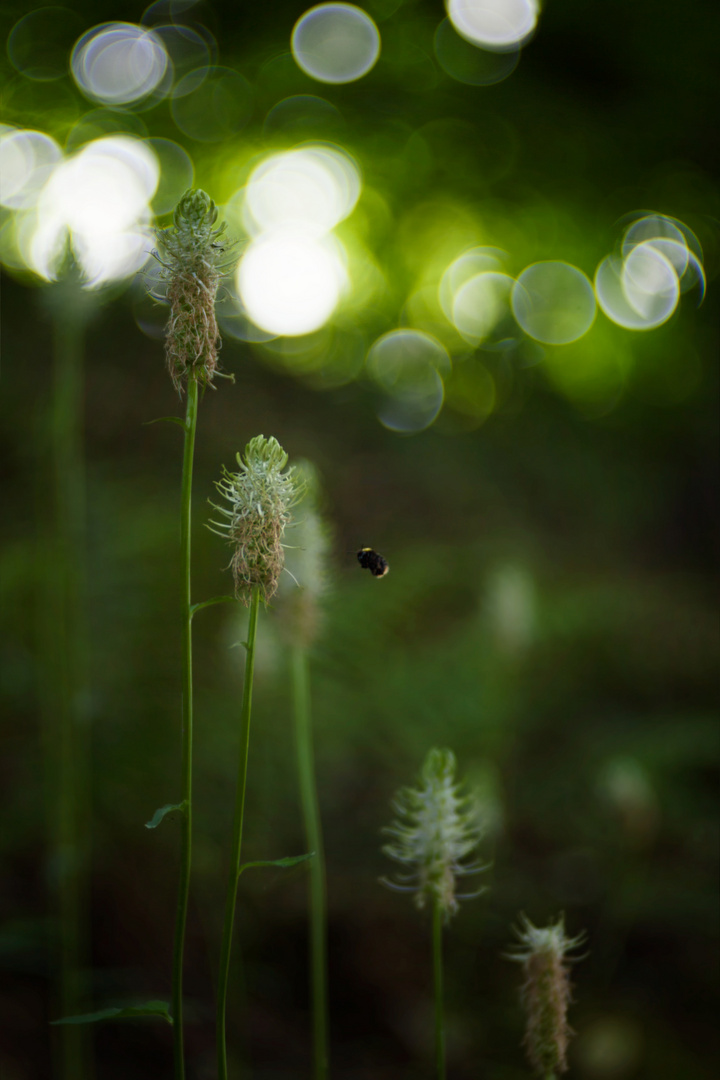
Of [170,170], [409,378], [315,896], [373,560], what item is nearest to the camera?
[315,896]

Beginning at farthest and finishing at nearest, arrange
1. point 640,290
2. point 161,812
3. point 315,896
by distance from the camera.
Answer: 1. point 640,290
2. point 315,896
3. point 161,812

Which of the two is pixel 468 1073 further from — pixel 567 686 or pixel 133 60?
pixel 133 60

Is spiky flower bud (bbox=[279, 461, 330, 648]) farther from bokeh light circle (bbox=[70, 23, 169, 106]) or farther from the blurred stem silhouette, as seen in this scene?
bokeh light circle (bbox=[70, 23, 169, 106])

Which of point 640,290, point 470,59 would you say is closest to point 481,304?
point 640,290

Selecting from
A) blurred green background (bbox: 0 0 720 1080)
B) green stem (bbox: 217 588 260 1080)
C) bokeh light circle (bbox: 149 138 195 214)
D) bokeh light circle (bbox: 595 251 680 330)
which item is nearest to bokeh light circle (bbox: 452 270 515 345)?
blurred green background (bbox: 0 0 720 1080)

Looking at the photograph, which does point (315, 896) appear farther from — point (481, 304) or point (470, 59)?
point (481, 304)

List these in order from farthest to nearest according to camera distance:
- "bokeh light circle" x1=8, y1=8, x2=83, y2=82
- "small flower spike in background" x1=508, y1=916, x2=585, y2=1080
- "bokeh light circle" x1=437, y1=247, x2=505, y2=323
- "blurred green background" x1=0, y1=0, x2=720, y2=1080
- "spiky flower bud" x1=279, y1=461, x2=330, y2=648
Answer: "bokeh light circle" x1=437, y1=247, x2=505, y2=323 < "bokeh light circle" x1=8, y1=8, x2=83, y2=82 < "blurred green background" x1=0, y1=0, x2=720, y2=1080 < "spiky flower bud" x1=279, y1=461, x2=330, y2=648 < "small flower spike in background" x1=508, y1=916, x2=585, y2=1080
